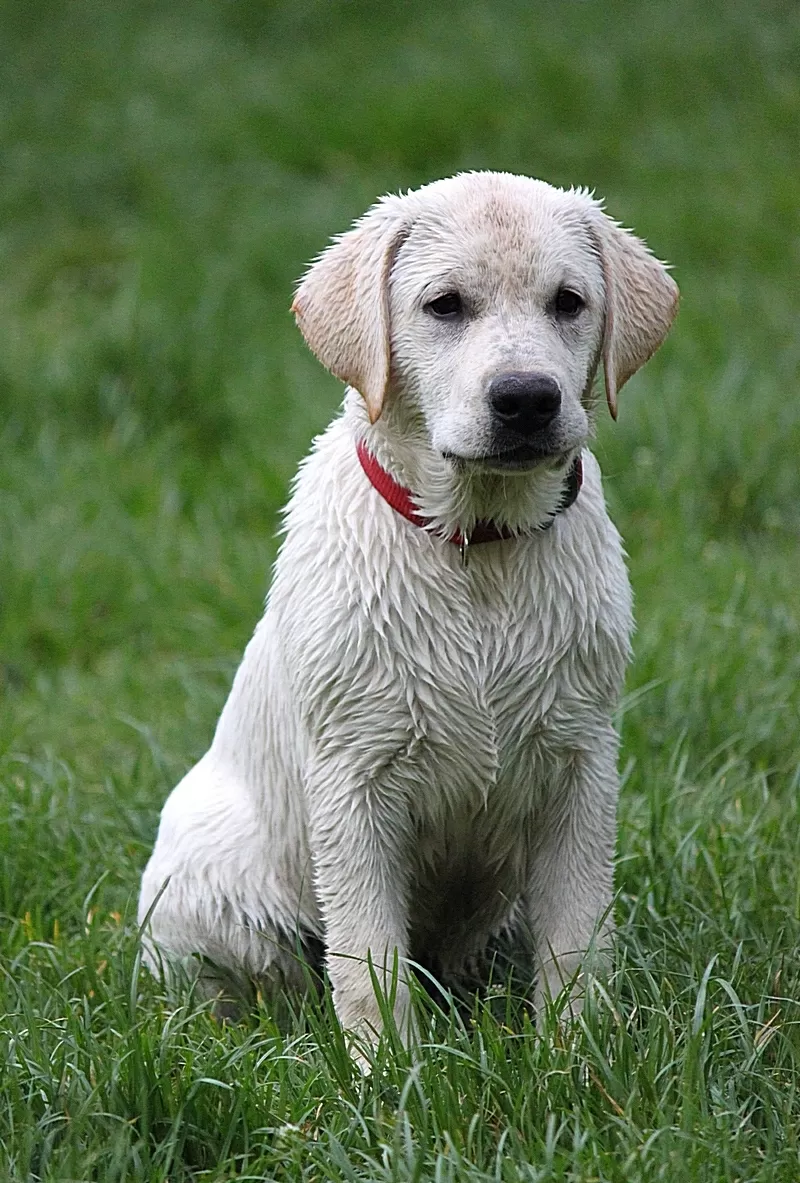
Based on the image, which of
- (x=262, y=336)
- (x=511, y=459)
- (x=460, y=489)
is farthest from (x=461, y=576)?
(x=262, y=336)

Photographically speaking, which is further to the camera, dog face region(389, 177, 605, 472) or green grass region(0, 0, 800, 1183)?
dog face region(389, 177, 605, 472)

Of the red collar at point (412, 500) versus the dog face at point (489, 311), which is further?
the red collar at point (412, 500)

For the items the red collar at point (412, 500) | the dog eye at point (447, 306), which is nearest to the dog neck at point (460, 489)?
the red collar at point (412, 500)

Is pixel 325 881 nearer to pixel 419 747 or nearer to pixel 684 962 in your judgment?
pixel 419 747

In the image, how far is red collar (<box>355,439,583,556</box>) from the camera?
326 centimetres

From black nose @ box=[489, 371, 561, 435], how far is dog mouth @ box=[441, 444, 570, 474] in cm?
6

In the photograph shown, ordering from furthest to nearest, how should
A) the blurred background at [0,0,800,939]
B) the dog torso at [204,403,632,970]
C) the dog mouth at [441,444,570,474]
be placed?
the blurred background at [0,0,800,939] < the dog torso at [204,403,632,970] < the dog mouth at [441,444,570,474]

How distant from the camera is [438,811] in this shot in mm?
3287

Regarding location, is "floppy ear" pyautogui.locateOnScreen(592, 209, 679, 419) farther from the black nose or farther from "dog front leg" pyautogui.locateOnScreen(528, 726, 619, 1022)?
"dog front leg" pyautogui.locateOnScreen(528, 726, 619, 1022)

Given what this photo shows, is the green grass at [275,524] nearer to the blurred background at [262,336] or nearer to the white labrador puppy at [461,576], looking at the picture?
the blurred background at [262,336]

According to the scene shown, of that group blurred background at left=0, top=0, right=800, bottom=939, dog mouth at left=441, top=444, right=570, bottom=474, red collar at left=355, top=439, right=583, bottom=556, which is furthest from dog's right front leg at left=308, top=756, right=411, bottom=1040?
blurred background at left=0, top=0, right=800, bottom=939

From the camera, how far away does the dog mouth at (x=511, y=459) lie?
3076 mm

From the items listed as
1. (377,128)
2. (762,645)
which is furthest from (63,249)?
(762,645)

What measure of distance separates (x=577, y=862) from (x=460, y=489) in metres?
0.78
